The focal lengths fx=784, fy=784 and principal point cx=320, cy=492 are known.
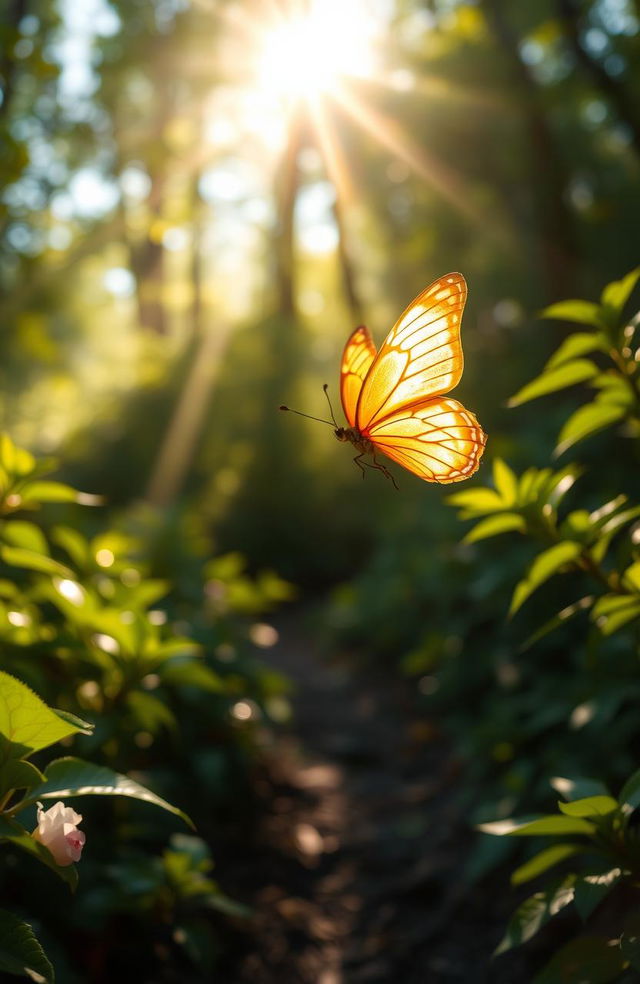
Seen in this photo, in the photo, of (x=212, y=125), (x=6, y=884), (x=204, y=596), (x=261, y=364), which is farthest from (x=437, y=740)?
(x=212, y=125)

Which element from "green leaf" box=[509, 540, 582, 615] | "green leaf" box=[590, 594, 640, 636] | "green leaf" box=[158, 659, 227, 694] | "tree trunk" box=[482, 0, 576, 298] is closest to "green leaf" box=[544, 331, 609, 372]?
"green leaf" box=[509, 540, 582, 615]

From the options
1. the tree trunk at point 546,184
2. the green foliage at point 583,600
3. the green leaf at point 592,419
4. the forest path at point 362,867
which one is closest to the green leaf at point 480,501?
the green foliage at point 583,600

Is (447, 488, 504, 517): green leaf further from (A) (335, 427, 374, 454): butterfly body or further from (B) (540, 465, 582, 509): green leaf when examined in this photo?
(A) (335, 427, 374, 454): butterfly body

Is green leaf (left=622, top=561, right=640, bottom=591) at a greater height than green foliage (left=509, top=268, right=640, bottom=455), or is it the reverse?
green foliage (left=509, top=268, right=640, bottom=455)

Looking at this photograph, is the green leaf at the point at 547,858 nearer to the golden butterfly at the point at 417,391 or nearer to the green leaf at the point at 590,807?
the green leaf at the point at 590,807

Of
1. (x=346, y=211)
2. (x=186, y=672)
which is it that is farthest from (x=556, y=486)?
(x=346, y=211)
